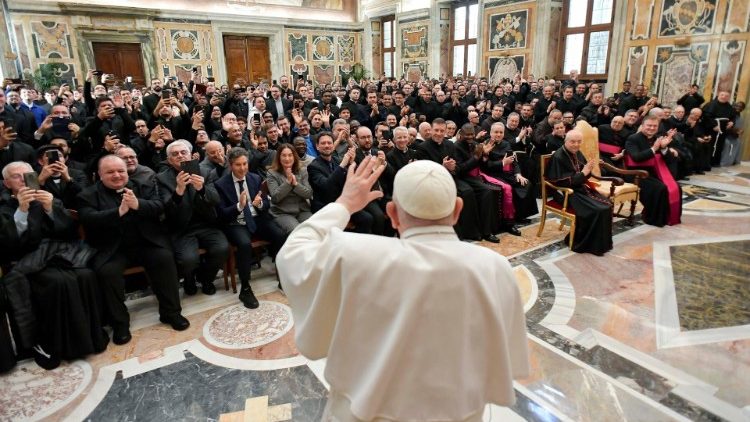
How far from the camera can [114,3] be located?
1395 centimetres

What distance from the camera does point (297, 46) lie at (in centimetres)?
1772

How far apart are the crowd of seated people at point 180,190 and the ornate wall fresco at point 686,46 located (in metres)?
2.17

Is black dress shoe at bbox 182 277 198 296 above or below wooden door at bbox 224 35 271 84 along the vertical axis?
below

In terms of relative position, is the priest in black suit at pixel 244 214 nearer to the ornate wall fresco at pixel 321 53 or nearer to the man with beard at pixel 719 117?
the man with beard at pixel 719 117

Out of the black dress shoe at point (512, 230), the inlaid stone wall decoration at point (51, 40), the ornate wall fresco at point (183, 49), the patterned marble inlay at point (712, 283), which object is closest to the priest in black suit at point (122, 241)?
the black dress shoe at point (512, 230)

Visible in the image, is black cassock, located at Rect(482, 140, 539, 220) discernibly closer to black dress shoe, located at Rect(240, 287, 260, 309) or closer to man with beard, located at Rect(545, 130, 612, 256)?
man with beard, located at Rect(545, 130, 612, 256)

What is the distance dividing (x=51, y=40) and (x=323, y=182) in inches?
509

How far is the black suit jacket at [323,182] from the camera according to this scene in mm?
4578

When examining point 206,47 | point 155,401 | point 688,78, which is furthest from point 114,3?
point 688,78

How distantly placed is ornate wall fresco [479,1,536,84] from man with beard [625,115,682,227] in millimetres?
7535

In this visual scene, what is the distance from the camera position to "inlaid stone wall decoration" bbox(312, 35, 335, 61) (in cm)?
1811

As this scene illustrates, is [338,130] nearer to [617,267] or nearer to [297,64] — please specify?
[617,267]

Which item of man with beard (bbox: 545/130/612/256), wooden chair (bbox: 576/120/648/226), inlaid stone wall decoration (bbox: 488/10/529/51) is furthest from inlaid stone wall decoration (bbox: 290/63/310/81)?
man with beard (bbox: 545/130/612/256)

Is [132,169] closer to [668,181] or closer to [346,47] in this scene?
[668,181]
